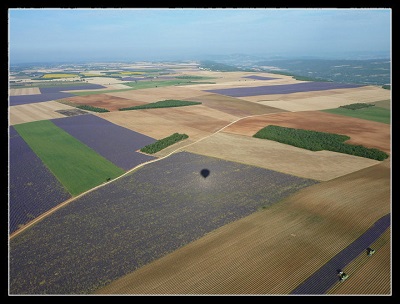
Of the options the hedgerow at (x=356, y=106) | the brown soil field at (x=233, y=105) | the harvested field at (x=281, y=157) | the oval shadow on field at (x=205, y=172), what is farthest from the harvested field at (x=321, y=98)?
the oval shadow on field at (x=205, y=172)

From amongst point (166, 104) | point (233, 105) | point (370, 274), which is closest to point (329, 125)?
point (233, 105)

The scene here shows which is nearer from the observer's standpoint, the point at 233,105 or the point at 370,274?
the point at 370,274

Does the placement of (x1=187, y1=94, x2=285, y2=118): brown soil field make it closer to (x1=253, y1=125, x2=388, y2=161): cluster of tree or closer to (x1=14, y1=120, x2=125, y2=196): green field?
(x1=253, y1=125, x2=388, y2=161): cluster of tree

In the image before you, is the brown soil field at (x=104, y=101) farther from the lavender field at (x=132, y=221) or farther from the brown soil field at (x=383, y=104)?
the brown soil field at (x=383, y=104)

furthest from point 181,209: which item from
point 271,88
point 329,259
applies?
point 271,88

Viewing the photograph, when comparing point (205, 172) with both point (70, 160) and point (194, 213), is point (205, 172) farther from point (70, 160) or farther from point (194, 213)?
point (70, 160)

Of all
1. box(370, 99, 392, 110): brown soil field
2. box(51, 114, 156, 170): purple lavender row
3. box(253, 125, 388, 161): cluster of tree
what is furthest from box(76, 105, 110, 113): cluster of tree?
box(370, 99, 392, 110): brown soil field
